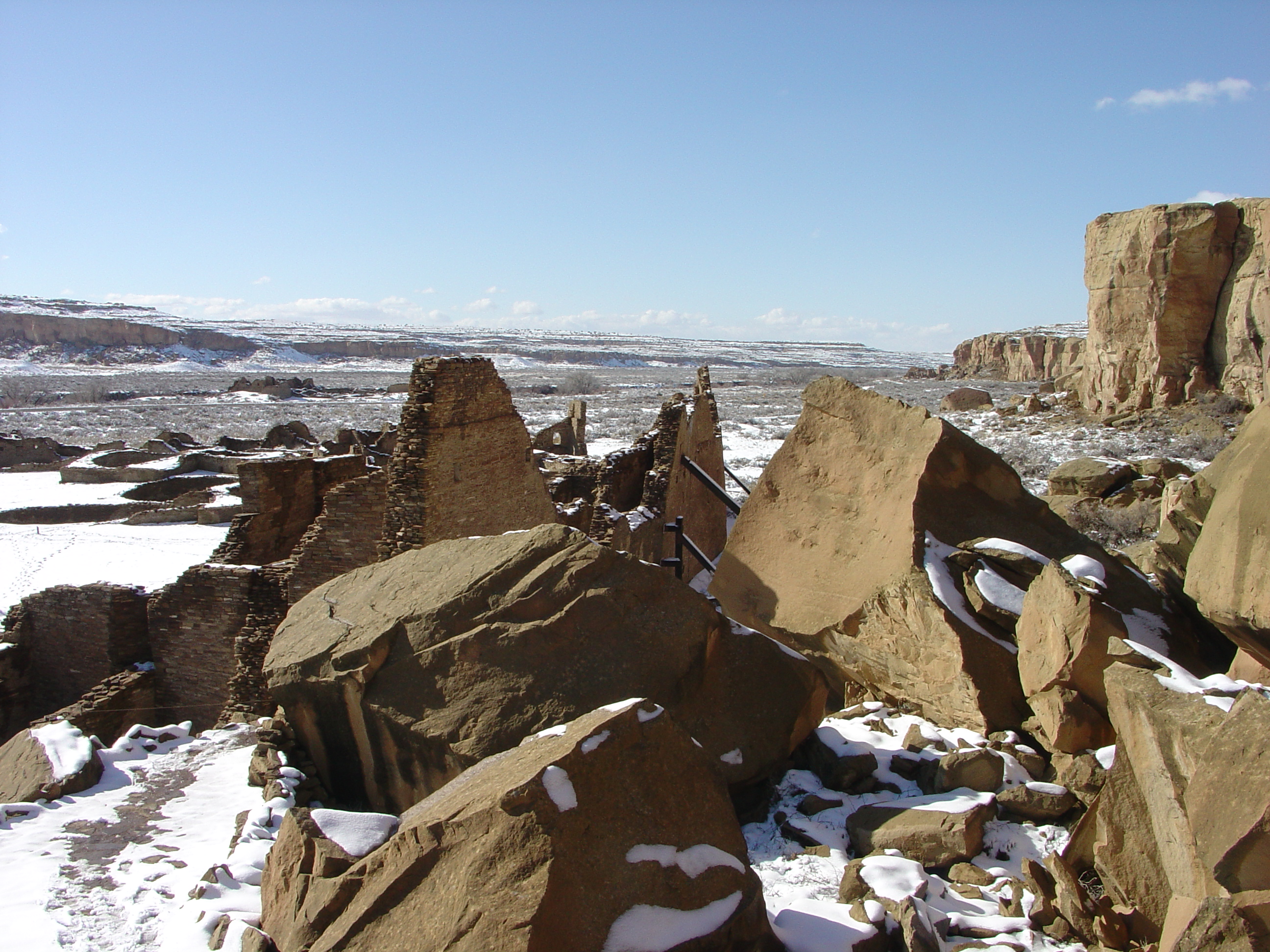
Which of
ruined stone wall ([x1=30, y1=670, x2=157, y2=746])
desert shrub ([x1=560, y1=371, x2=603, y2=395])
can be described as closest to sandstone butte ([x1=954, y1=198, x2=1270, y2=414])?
ruined stone wall ([x1=30, y1=670, x2=157, y2=746])

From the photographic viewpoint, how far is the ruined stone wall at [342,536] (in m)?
9.18

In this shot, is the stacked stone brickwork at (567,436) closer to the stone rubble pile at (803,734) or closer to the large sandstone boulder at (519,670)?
the stone rubble pile at (803,734)

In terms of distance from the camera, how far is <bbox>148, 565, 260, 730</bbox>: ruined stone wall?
933 cm

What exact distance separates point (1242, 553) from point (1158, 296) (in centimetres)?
2421

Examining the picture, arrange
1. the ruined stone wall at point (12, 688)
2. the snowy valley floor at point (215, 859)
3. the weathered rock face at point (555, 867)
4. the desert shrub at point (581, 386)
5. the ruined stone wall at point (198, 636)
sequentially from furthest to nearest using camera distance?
the desert shrub at point (581, 386), the ruined stone wall at point (12, 688), the ruined stone wall at point (198, 636), the snowy valley floor at point (215, 859), the weathered rock face at point (555, 867)

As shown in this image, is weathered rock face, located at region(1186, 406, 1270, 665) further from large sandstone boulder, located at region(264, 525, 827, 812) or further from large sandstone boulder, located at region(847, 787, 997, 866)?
large sandstone boulder, located at region(264, 525, 827, 812)

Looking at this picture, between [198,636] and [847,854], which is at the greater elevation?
[847,854]

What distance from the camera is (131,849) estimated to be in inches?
170

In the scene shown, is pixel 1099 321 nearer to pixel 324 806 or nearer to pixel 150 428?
pixel 324 806

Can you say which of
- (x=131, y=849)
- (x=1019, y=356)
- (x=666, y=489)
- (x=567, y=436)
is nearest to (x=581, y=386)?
(x=1019, y=356)

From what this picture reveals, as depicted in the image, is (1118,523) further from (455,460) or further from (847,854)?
(847,854)

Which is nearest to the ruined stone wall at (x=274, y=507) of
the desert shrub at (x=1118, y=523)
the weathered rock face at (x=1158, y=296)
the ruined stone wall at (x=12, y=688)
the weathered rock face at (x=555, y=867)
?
the ruined stone wall at (x=12, y=688)

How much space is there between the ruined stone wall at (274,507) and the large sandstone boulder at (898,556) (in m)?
7.29

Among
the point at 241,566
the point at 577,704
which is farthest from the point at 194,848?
the point at 241,566
